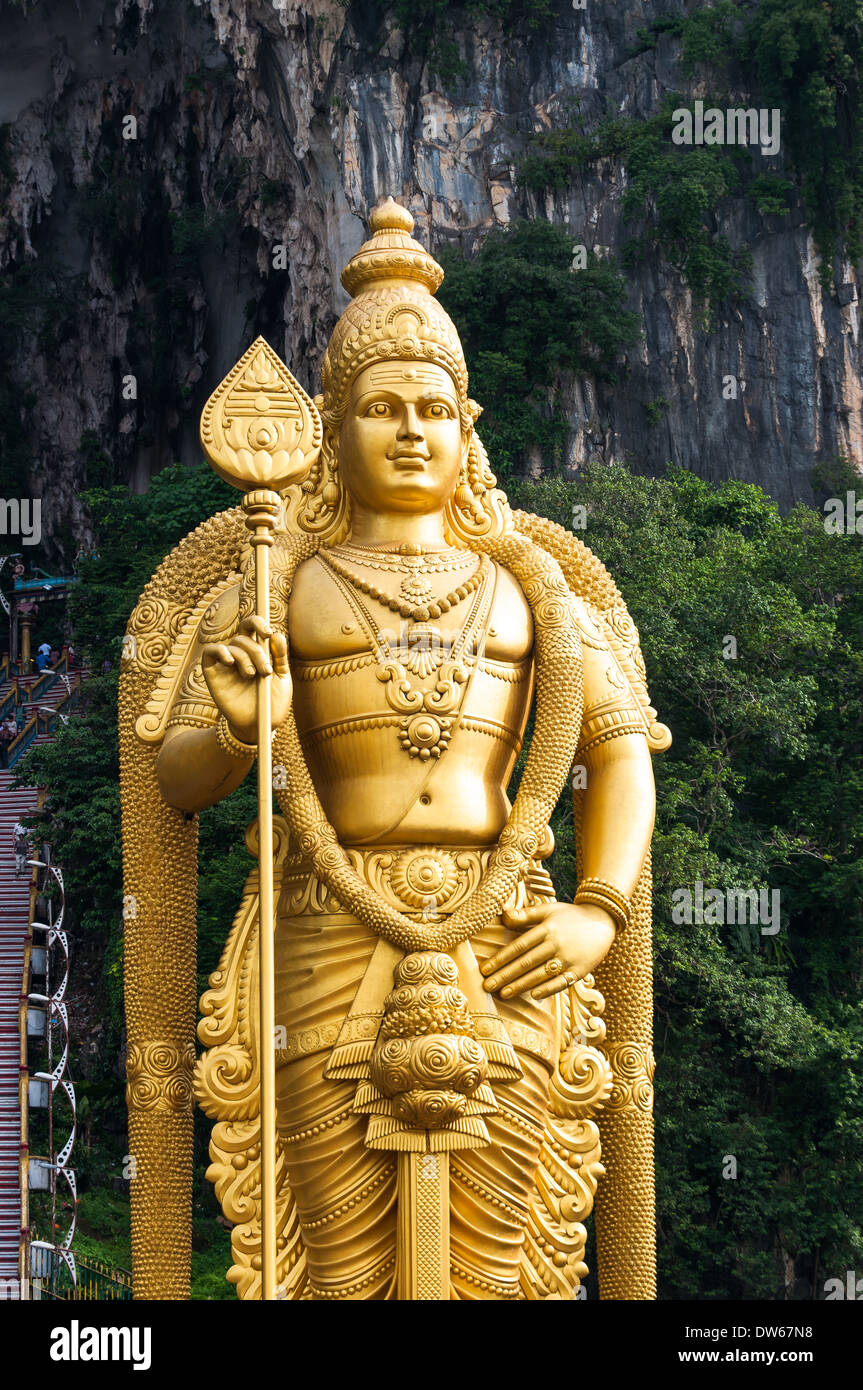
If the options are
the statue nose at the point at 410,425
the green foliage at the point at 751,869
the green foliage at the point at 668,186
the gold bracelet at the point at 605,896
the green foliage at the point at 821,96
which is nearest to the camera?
the gold bracelet at the point at 605,896

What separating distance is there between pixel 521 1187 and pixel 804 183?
25.2m

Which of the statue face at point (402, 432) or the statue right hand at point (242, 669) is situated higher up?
the statue face at point (402, 432)

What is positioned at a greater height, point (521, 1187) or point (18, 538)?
point (18, 538)

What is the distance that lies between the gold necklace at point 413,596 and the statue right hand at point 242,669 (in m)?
0.75

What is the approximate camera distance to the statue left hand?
6.57 m

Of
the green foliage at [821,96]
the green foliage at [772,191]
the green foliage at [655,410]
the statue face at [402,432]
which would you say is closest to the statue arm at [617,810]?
the statue face at [402,432]

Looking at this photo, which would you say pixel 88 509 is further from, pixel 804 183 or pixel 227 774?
pixel 227 774

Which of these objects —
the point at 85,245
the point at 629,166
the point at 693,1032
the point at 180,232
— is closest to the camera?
the point at 693,1032

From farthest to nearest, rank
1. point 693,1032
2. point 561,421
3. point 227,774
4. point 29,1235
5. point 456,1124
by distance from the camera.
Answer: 1. point 561,421
2. point 693,1032
3. point 29,1235
4. point 227,774
5. point 456,1124

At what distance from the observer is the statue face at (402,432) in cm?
696

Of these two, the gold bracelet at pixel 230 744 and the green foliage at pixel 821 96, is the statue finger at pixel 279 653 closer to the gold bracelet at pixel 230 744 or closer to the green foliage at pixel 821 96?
the gold bracelet at pixel 230 744

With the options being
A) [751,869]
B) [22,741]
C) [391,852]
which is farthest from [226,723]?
[22,741]

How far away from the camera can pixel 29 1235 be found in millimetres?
14086

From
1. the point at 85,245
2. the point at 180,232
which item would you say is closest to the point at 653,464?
the point at 180,232
